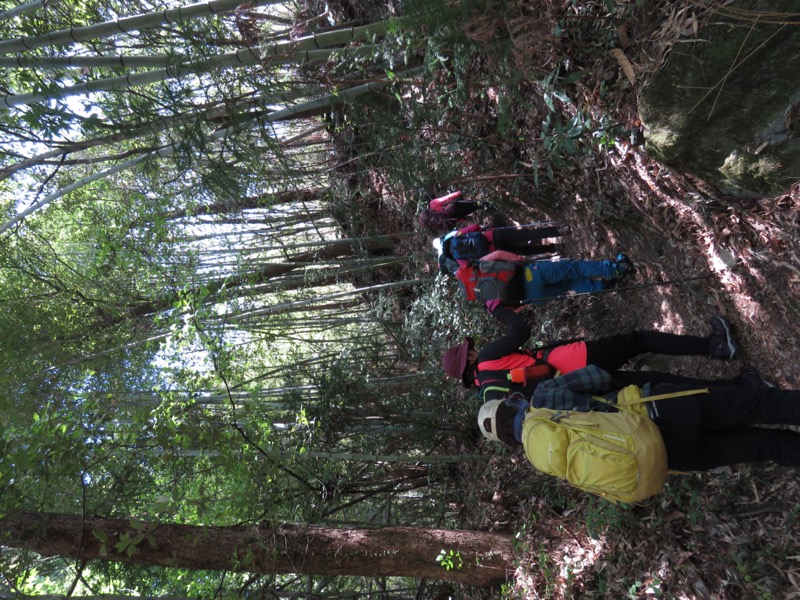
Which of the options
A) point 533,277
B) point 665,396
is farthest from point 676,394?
point 533,277

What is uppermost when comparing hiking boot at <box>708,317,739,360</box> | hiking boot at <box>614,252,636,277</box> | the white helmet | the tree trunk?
hiking boot at <box>614,252,636,277</box>

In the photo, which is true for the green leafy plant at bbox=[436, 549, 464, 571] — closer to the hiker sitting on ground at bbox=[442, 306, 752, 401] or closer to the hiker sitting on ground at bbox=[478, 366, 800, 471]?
the hiker sitting on ground at bbox=[442, 306, 752, 401]

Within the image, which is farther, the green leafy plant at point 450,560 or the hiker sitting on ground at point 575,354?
the green leafy plant at point 450,560

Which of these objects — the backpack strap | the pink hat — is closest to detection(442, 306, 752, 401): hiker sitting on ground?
the pink hat

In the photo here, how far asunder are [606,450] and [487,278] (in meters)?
1.95

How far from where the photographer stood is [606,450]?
225 cm

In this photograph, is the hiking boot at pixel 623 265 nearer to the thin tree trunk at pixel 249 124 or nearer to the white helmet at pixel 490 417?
the white helmet at pixel 490 417

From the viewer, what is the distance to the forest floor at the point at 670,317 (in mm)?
2998

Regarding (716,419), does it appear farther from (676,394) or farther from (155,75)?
(155,75)

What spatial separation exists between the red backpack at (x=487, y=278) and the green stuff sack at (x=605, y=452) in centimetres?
166

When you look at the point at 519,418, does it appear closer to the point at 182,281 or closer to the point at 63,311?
the point at 182,281

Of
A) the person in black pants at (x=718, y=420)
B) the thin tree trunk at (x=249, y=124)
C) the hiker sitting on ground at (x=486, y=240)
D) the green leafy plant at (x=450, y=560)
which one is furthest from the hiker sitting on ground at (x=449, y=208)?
the green leafy plant at (x=450, y=560)

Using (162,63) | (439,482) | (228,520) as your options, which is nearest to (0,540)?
(228,520)

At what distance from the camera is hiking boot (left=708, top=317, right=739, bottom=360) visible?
3.17 meters
